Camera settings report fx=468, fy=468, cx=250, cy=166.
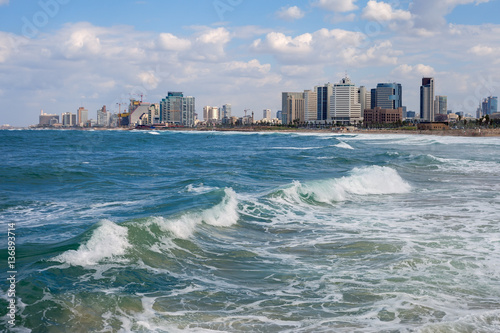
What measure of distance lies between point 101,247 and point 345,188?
13019 mm

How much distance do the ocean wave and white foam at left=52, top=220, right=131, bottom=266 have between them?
26.3 ft

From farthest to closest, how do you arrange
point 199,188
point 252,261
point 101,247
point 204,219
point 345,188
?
point 345,188 < point 199,188 < point 204,219 < point 101,247 < point 252,261

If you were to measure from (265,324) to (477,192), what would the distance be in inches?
622

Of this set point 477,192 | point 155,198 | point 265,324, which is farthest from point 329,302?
point 477,192

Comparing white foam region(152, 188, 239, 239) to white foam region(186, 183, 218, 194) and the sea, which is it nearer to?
the sea

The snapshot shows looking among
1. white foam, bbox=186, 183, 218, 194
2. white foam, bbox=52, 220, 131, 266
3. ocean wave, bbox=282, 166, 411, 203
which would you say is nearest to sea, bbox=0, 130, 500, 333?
white foam, bbox=52, 220, 131, 266

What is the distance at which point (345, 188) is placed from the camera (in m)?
20.8

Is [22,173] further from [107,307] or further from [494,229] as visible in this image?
[494,229]

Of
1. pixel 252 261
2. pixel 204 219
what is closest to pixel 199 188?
pixel 204 219

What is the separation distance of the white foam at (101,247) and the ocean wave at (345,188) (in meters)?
8.02

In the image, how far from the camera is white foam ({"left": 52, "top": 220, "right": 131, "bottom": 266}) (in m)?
9.41

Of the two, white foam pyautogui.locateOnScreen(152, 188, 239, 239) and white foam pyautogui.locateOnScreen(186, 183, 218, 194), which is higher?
white foam pyautogui.locateOnScreen(186, 183, 218, 194)

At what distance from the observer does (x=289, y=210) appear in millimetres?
15914

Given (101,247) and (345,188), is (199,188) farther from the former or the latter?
(101,247)
